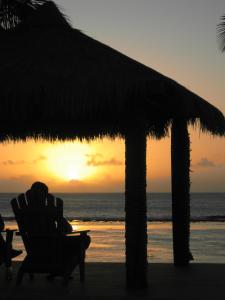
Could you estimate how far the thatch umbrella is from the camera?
23.5ft

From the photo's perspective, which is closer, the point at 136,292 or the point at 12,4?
the point at 136,292

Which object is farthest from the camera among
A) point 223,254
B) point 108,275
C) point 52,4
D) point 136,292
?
point 223,254

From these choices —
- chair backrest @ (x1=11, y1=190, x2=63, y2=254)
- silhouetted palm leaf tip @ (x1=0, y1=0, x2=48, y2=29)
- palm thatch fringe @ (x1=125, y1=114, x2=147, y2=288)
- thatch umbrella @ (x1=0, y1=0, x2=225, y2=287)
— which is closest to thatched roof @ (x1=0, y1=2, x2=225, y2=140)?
thatch umbrella @ (x1=0, y1=0, x2=225, y2=287)

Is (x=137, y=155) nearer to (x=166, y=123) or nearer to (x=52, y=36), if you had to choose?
(x=52, y=36)

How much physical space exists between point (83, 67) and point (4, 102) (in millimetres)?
921

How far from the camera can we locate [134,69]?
7.70 meters

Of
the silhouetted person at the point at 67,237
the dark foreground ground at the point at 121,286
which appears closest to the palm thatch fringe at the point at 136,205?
the dark foreground ground at the point at 121,286

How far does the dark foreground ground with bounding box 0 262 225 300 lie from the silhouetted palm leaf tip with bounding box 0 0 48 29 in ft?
18.5

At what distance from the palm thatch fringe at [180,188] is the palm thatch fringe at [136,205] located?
1.99 meters

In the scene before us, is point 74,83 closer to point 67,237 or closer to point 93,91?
point 93,91

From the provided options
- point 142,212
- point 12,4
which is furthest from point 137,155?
point 12,4

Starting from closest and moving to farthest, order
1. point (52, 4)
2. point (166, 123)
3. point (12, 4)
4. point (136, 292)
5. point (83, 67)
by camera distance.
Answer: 1. point (136, 292)
2. point (83, 67)
3. point (52, 4)
4. point (166, 123)
5. point (12, 4)

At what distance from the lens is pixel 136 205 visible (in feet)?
24.0

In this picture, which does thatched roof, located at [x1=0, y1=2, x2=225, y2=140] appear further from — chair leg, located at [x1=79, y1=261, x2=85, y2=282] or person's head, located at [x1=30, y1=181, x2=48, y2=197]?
chair leg, located at [x1=79, y1=261, x2=85, y2=282]
